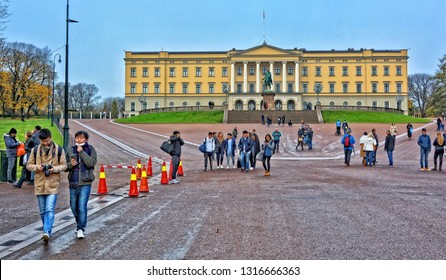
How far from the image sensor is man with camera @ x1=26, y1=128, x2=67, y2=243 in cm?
739

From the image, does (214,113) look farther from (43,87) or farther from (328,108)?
(43,87)

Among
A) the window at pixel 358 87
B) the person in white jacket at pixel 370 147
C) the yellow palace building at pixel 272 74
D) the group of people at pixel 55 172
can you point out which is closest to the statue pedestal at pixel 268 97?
the yellow palace building at pixel 272 74

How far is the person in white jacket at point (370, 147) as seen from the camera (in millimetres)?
21875

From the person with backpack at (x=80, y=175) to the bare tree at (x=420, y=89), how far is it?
426 ft

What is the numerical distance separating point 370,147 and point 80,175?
17432mm

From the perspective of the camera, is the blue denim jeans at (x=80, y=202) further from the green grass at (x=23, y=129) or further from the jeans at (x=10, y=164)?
the green grass at (x=23, y=129)

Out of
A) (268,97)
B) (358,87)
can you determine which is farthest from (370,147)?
(358,87)

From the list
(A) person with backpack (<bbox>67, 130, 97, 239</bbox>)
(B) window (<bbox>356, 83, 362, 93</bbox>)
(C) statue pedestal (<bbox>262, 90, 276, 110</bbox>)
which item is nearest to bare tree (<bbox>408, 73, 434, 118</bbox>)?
(B) window (<bbox>356, 83, 362, 93</bbox>)

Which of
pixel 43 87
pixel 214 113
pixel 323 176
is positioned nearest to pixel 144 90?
pixel 43 87

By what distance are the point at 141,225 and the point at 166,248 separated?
1.99m

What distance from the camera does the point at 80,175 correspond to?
7.66 meters

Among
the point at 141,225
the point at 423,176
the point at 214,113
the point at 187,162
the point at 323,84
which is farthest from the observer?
the point at 323,84

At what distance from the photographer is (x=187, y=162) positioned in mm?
25172

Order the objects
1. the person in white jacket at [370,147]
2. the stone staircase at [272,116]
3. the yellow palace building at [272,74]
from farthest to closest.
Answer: the yellow palace building at [272,74] < the stone staircase at [272,116] < the person in white jacket at [370,147]
